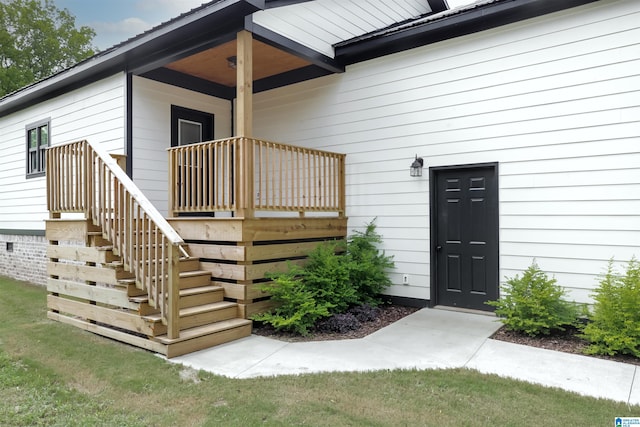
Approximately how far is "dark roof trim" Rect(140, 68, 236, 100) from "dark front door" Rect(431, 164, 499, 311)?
4.49 metres

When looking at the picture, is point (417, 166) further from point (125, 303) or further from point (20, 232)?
point (20, 232)

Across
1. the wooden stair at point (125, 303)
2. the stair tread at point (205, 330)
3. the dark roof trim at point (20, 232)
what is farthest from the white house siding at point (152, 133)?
the dark roof trim at point (20, 232)

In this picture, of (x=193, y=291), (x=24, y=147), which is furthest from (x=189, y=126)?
(x=24, y=147)

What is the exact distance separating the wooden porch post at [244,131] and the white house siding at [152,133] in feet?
8.26

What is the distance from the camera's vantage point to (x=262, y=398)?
3262 mm

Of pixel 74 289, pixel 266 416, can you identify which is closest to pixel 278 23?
pixel 74 289

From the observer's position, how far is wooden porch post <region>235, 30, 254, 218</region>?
209 inches

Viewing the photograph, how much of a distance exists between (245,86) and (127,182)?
1854 millimetres

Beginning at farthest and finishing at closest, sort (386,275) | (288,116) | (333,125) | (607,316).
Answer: (288,116)
(333,125)
(386,275)
(607,316)

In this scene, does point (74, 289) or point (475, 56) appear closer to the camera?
point (74, 289)

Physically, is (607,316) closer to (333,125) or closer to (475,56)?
(475,56)

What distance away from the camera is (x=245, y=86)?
17.7 ft

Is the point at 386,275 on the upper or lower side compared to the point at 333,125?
lower

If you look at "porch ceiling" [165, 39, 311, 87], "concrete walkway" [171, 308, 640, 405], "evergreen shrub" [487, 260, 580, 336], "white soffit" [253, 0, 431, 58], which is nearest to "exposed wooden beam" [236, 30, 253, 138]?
"white soffit" [253, 0, 431, 58]
